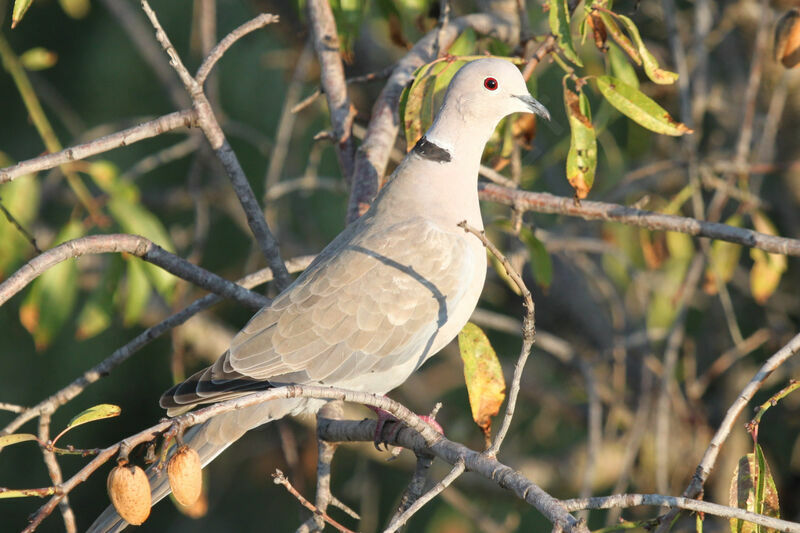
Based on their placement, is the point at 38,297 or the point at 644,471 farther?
the point at 644,471

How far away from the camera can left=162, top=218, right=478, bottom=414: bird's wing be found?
242cm

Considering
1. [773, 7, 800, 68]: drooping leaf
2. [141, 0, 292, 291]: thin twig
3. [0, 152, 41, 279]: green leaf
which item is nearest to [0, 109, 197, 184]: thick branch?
[141, 0, 292, 291]: thin twig

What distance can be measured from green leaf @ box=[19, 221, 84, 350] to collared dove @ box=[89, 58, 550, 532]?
60 centimetres

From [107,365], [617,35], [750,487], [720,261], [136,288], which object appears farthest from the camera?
[720,261]

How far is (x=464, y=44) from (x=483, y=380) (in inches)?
42.6

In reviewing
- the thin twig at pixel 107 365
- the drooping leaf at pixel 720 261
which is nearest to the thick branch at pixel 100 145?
the thin twig at pixel 107 365

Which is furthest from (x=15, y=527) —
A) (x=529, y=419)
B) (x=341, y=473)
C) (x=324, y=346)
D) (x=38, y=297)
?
(x=324, y=346)

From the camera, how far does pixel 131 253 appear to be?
7.11 ft

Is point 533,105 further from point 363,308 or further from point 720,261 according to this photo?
point 720,261

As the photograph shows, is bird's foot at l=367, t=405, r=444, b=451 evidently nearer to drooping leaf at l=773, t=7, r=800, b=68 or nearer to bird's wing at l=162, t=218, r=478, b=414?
bird's wing at l=162, t=218, r=478, b=414

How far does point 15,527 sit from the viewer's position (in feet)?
21.2

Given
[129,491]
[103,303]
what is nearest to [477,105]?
[103,303]

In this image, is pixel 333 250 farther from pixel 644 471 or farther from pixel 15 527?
pixel 15 527

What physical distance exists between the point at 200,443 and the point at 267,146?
2.00 m
